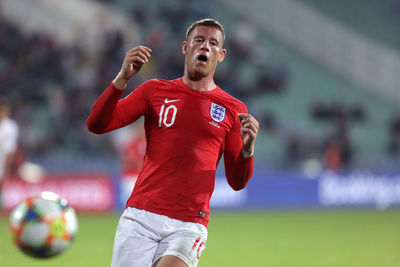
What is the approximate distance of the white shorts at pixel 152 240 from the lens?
395cm

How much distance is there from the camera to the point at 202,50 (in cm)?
423

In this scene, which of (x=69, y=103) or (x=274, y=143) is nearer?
(x=69, y=103)

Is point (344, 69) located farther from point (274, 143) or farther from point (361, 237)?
point (361, 237)

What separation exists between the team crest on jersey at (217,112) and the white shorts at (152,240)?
0.70 meters

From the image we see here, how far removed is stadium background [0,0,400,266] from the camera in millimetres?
12344

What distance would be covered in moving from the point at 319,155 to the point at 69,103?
291 inches

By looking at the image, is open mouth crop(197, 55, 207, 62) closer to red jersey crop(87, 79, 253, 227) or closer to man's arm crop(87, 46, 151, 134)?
red jersey crop(87, 79, 253, 227)

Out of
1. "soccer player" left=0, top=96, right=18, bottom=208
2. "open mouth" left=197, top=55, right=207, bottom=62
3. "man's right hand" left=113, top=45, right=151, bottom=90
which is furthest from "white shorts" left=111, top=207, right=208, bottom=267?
"soccer player" left=0, top=96, right=18, bottom=208

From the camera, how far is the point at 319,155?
1969 cm

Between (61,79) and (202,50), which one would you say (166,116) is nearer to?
(202,50)

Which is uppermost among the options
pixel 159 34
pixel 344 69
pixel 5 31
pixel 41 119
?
pixel 344 69

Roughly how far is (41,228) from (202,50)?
212cm

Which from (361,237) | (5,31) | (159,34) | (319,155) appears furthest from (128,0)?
(361,237)

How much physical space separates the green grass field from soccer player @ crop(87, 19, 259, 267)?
4.74m
